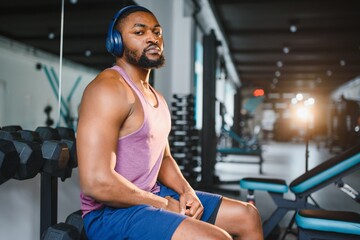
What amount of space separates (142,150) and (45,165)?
30 centimetres

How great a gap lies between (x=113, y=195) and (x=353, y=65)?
11066 mm

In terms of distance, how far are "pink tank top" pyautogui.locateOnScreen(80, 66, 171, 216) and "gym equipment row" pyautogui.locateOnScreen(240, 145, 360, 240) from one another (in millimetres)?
834

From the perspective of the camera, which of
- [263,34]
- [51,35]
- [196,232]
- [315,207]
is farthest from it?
[263,34]

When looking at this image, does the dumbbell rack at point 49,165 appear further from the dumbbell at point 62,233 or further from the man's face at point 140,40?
the man's face at point 140,40

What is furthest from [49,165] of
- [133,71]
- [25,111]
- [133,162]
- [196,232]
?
[25,111]

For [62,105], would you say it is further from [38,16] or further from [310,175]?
[310,175]

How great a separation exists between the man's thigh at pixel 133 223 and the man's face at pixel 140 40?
442mm

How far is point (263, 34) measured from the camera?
7.32m

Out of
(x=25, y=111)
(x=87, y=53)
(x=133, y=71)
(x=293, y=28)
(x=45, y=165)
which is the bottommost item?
(x=45, y=165)

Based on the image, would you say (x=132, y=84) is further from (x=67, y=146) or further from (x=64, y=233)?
(x=64, y=233)

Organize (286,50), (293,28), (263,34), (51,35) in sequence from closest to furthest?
1. (51,35)
2. (293,28)
3. (263,34)
4. (286,50)

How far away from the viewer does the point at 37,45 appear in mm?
1622

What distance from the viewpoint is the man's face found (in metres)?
1.05

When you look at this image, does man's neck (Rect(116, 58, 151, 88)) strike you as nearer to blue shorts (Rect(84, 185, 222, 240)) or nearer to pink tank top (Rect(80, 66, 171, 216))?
pink tank top (Rect(80, 66, 171, 216))
